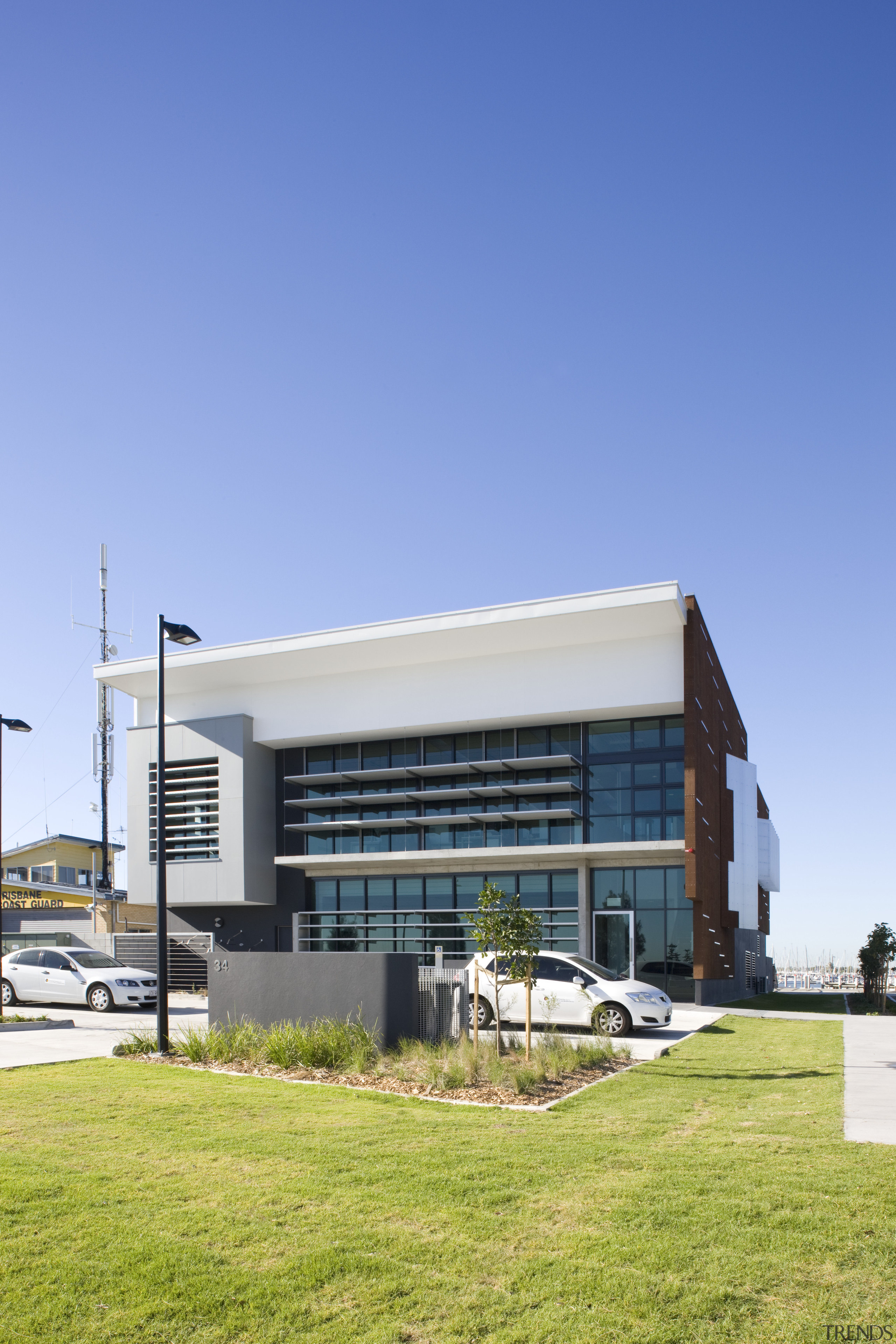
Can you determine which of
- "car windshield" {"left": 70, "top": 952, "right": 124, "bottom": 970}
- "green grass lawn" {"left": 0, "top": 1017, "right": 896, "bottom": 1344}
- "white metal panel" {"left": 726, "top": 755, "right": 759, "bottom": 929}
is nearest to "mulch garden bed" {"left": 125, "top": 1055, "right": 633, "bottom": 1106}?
"green grass lawn" {"left": 0, "top": 1017, "right": 896, "bottom": 1344}

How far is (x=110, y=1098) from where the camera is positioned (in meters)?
10.7

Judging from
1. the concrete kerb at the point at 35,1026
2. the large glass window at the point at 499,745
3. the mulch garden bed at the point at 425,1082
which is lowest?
the concrete kerb at the point at 35,1026

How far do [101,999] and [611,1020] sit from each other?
38.9ft

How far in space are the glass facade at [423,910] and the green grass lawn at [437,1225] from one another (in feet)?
65.8

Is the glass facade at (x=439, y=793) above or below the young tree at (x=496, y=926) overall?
above

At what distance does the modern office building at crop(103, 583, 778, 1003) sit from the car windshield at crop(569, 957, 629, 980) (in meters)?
8.35

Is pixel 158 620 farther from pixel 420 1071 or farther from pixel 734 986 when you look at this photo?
pixel 734 986

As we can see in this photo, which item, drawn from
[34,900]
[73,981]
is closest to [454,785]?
[73,981]

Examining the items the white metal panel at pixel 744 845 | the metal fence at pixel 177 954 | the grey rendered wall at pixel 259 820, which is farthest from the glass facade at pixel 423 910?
the white metal panel at pixel 744 845

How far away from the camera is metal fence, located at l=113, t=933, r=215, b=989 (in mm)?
32969

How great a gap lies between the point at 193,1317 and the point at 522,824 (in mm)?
26198

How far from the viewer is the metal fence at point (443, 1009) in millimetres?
14734

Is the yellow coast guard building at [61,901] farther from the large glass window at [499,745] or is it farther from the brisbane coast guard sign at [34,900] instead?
the large glass window at [499,745]

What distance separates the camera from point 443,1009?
14812 millimetres
